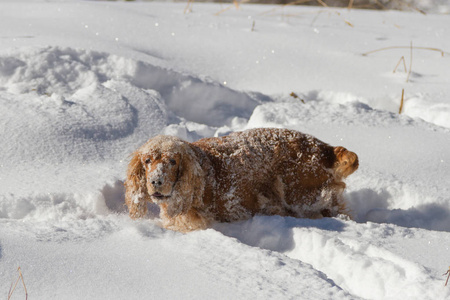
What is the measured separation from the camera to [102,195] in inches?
104

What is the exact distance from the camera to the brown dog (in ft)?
8.00

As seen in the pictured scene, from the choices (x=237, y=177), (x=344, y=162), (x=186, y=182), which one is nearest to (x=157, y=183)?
(x=186, y=182)

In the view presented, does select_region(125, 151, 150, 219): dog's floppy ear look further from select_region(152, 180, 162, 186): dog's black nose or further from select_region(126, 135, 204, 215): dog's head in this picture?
select_region(152, 180, 162, 186): dog's black nose

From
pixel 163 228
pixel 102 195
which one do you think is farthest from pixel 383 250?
pixel 102 195

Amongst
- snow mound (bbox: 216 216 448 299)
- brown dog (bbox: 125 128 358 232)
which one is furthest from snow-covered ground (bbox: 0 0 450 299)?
brown dog (bbox: 125 128 358 232)

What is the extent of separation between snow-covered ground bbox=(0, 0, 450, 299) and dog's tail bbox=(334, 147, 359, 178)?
7.8 inches

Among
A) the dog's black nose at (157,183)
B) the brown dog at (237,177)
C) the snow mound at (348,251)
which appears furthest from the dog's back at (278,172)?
the dog's black nose at (157,183)

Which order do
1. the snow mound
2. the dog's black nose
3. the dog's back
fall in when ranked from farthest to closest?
the dog's back
the dog's black nose
the snow mound

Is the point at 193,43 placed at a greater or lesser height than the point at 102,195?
greater

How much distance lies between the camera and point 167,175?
2.40m

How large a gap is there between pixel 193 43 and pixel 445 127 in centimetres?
212

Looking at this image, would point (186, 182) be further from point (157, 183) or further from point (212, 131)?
point (212, 131)

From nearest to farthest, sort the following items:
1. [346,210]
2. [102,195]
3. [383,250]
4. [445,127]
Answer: [383,250], [102,195], [346,210], [445,127]

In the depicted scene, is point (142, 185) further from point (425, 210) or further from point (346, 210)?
point (425, 210)
